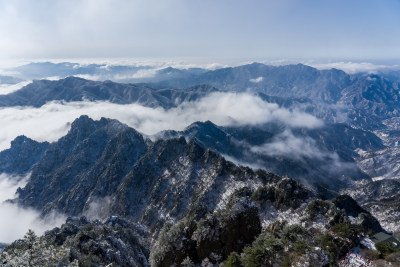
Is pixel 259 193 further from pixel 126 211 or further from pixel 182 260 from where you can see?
pixel 126 211

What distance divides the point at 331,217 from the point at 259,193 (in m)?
37.0

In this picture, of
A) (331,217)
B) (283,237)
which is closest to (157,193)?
(331,217)

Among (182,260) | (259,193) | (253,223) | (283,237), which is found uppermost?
(283,237)

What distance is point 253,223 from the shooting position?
4588cm

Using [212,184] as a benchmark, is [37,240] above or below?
above

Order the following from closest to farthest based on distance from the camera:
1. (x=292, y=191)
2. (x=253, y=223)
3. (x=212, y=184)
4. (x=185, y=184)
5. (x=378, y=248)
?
(x=378, y=248)
(x=253, y=223)
(x=292, y=191)
(x=212, y=184)
(x=185, y=184)

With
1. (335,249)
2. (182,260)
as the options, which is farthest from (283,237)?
(182,260)

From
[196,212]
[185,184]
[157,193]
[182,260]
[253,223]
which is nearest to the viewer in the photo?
[182,260]

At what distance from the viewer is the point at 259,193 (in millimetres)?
96188

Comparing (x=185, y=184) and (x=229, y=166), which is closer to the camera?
(x=229, y=166)

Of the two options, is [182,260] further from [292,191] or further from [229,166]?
[229,166]

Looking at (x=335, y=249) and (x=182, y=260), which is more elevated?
(x=335, y=249)

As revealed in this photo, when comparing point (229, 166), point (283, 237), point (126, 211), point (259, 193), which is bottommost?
point (126, 211)

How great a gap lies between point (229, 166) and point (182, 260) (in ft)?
381
